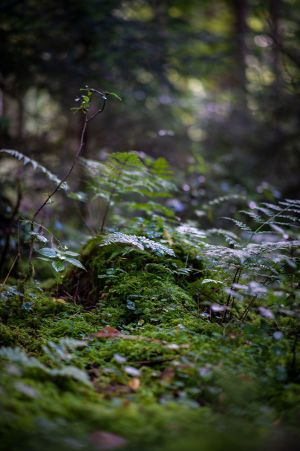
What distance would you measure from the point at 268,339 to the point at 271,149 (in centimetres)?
734

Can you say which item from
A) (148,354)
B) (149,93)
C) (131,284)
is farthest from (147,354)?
(149,93)

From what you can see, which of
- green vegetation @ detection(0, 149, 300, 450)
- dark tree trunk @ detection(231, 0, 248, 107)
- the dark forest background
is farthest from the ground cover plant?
dark tree trunk @ detection(231, 0, 248, 107)

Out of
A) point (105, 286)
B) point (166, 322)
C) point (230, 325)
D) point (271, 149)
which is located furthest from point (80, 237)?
point (271, 149)

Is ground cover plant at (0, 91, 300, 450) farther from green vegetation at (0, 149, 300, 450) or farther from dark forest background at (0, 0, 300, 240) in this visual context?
dark forest background at (0, 0, 300, 240)

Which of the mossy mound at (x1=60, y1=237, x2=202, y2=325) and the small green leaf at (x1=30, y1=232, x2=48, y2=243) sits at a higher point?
the small green leaf at (x1=30, y1=232, x2=48, y2=243)

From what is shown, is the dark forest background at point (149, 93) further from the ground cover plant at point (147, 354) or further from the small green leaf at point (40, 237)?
the small green leaf at point (40, 237)

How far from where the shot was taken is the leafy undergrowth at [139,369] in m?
1.55

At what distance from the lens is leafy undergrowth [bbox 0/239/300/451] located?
1.55 metres

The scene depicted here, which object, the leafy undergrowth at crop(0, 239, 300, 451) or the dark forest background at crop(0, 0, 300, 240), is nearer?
the leafy undergrowth at crop(0, 239, 300, 451)

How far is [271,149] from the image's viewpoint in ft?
29.0

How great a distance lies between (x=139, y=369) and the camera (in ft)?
7.38

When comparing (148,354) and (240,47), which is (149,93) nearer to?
(240,47)

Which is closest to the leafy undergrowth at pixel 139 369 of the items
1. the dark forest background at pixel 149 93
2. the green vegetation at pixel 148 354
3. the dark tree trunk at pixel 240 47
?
the green vegetation at pixel 148 354

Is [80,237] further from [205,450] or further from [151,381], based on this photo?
[205,450]
